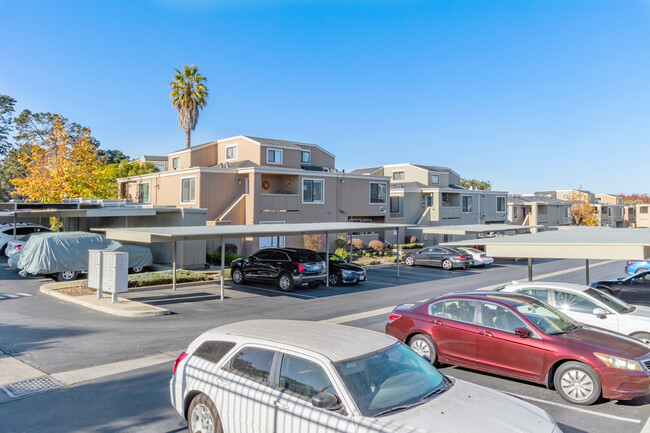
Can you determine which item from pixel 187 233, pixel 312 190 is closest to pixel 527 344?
pixel 187 233

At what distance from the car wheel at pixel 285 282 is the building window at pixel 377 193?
18356 mm

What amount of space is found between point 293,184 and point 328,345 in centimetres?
2736

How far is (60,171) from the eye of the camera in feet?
103

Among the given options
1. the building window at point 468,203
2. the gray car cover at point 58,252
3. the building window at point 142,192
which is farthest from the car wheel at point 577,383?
the building window at point 468,203

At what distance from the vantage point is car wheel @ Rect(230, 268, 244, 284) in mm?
20797

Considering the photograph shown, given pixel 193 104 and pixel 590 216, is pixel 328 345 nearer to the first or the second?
pixel 193 104

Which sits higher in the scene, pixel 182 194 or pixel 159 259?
pixel 182 194

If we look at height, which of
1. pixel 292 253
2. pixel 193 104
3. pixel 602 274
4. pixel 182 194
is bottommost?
pixel 602 274

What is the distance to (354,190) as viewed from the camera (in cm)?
3494

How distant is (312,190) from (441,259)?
10021 mm

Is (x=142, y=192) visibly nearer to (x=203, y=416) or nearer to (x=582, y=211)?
(x=203, y=416)

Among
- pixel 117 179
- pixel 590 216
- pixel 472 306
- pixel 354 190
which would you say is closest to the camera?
pixel 472 306

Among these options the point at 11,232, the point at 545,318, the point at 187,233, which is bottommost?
the point at 545,318

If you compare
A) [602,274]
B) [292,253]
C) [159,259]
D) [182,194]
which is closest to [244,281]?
[292,253]
